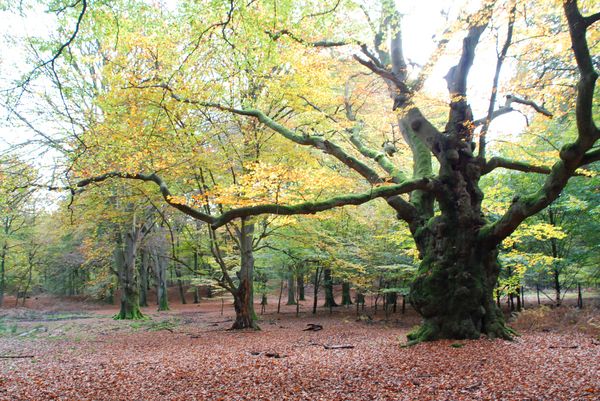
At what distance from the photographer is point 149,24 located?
6.06 metres

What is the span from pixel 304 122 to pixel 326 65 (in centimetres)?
226

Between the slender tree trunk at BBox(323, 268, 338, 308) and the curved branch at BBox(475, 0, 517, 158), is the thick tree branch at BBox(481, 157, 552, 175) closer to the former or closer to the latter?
the curved branch at BBox(475, 0, 517, 158)

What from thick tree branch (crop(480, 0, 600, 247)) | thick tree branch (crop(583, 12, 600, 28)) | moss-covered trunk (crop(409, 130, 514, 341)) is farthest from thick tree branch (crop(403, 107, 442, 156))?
thick tree branch (crop(583, 12, 600, 28))

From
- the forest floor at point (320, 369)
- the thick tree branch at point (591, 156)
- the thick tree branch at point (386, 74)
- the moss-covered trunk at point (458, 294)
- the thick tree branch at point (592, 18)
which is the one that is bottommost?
the forest floor at point (320, 369)

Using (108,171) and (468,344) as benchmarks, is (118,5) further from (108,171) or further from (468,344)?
(468,344)

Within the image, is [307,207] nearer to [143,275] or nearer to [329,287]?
[329,287]

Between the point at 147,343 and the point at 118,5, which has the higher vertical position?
the point at 118,5

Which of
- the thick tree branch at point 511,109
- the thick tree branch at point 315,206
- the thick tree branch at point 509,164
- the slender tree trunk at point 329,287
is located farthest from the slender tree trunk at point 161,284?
the thick tree branch at point 511,109

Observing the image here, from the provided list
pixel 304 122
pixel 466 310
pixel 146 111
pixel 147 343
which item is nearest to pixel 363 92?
pixel 304 122

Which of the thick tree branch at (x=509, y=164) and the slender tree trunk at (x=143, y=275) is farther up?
the thick tree branch at (x=509, y=164)

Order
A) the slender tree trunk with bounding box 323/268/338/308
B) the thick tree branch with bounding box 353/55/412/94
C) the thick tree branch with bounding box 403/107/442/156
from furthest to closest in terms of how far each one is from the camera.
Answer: the slender tree trunk with bounding box 323/268/338/308
the thick tree branch with bounding box 353/55/412/94
the thick tree branch with bounding box 403/107/442/156

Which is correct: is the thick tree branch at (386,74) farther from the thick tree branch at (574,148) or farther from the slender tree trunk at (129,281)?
the slender tree trunk at (129,281)

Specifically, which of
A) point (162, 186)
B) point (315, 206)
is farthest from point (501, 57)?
point (162, 186)

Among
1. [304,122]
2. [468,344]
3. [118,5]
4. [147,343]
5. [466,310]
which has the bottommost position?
[147,343]
